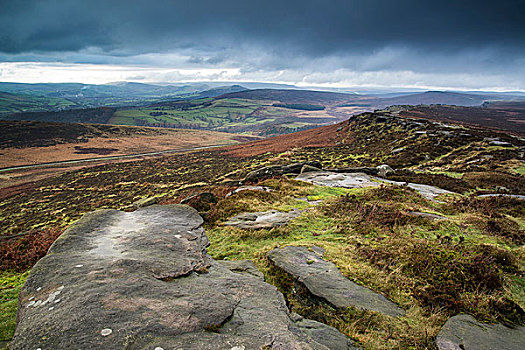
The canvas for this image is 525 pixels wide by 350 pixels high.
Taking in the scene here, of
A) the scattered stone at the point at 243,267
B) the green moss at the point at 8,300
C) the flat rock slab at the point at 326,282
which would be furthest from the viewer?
the scattered stone at the point at 243,267

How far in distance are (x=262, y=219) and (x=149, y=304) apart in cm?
887

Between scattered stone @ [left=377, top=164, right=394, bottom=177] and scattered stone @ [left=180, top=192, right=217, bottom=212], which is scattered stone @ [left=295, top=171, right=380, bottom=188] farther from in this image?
scattered stone @ [left=180, top=192, right=217, bottom=212]

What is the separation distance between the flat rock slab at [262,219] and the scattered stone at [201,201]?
2819 millimetres

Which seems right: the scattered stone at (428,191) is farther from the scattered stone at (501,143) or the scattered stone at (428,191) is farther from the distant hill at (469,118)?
the distant hill at (469,118)

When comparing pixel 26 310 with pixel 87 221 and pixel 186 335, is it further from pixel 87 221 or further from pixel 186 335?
pixel 87 221

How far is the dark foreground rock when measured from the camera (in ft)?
15.9

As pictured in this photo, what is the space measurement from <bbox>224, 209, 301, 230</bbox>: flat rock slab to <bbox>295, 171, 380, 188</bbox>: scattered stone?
7641mm

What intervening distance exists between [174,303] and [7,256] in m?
11.1

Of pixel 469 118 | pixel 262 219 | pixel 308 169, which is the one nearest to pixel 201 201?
pixel 262 219

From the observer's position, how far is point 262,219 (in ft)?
46.5

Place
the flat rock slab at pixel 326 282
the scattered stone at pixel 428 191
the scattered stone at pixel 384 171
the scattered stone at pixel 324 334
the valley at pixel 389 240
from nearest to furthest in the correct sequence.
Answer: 1. the scattered stone at pixel 324 334
2. the valley at pixel 389 240
3. the flat rock slab at pixel 326 282
4. the scattered stone at pixel 428 191
5. the scattered stone at pixel 384 171

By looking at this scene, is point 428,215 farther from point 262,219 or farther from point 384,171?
point 384,171

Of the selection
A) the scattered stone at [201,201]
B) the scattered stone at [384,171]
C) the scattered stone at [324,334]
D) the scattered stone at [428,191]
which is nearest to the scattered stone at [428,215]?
the scattered stone at [428,191]

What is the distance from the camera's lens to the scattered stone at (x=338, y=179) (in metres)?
21.5
